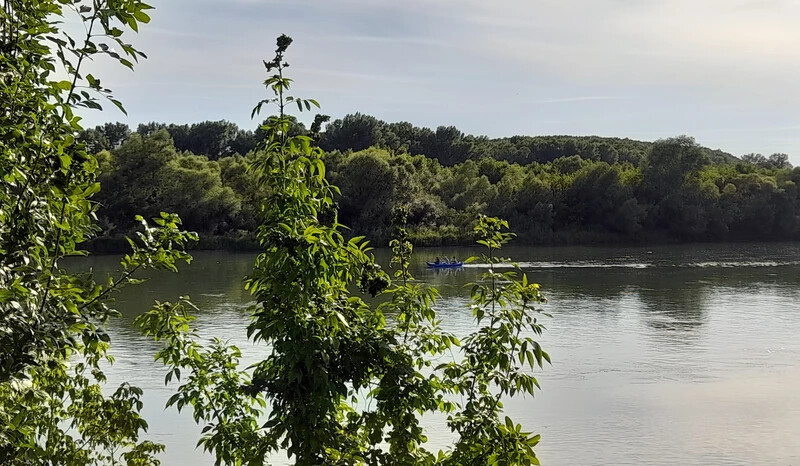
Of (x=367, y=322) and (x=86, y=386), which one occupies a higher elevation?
(x=367, y=322)

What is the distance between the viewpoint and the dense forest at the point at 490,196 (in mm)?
48156

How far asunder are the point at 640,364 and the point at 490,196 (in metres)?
38.9

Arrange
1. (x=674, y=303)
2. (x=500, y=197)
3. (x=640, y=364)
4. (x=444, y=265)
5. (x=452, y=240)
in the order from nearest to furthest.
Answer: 1. (x=640, y=364)
2. (x=674, y=303)
3. (x=444, y=265)
4. (x=452, y=240)
5. (x=500, y=197)

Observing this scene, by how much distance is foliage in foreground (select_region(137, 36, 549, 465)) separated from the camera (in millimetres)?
3074

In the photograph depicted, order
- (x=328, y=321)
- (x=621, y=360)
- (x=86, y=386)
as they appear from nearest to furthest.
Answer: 1. (x=328, y=321)
2. (x=86, y=386)
3. (x=621, y=360)

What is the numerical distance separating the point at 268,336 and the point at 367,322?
553 mm

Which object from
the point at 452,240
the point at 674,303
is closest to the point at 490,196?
the point at 452,240

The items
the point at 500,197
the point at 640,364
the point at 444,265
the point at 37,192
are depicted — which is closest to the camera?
the point at 37,192

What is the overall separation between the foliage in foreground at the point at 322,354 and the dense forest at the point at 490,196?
4213 centimetres

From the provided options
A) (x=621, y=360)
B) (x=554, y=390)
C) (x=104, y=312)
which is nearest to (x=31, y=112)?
(x=104, y=312)

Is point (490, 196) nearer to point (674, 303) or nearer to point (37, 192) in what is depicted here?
point (674, 303)

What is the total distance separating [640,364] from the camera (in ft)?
53.0

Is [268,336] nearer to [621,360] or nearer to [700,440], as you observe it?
[700,440]

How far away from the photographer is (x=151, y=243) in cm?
323
